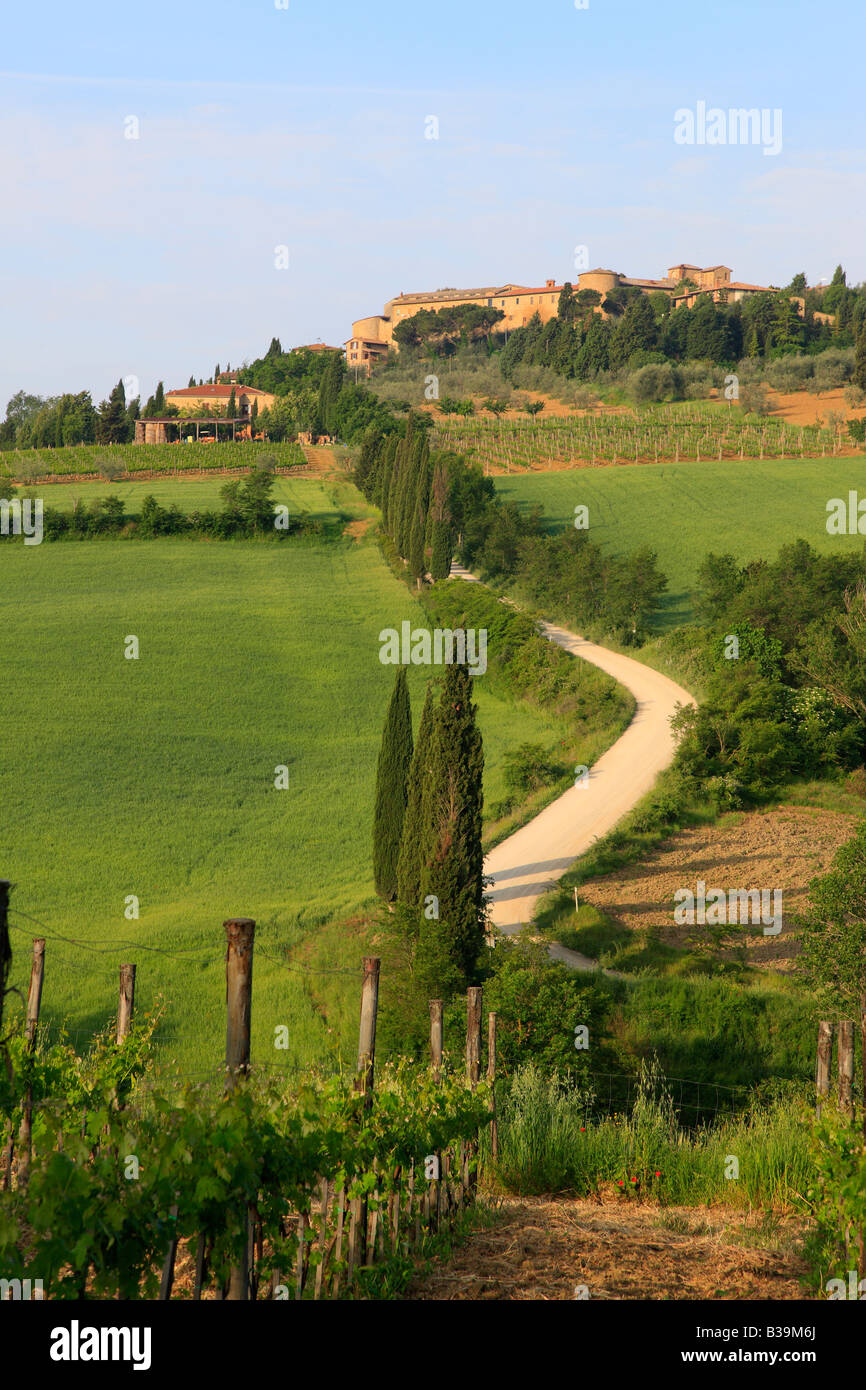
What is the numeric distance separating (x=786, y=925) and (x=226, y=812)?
15679 millimetres

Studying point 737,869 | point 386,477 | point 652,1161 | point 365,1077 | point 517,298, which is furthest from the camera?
point 517,298

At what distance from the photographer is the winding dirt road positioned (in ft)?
81.7

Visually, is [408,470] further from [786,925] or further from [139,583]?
[786,925]

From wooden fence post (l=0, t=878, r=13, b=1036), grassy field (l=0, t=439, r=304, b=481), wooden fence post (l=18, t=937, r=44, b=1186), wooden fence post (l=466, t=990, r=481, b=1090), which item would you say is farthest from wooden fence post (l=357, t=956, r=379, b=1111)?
grassy field (l=0, t=439, r=304, b=481)

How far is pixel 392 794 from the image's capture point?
26078 mm

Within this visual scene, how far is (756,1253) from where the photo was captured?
7.43 meters

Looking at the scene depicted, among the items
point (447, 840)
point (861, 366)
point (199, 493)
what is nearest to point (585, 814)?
point (447, 840)

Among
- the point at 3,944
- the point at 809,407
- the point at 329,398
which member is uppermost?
the point at 329,398

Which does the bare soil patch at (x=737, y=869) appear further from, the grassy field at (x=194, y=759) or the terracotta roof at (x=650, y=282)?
the terracotta roof at (x=650, y=282)

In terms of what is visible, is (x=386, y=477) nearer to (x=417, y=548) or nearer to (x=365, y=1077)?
(x=417, y=548)

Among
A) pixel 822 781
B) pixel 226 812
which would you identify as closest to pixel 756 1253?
pixel 226 812

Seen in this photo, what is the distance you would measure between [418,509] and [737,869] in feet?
110

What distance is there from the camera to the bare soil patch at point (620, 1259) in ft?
21.3
